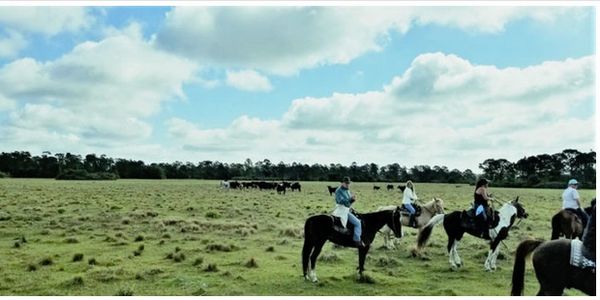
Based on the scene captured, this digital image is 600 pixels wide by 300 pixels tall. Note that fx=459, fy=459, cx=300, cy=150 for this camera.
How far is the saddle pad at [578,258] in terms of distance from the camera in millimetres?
→ 6852

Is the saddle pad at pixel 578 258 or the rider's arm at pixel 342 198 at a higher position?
the rider's arm at pixel 342 198

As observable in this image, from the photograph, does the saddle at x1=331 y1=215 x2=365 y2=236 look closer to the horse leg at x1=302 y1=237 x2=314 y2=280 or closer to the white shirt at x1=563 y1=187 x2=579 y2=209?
the horse leg at x1=302 y1=237 x2=314 y2=280

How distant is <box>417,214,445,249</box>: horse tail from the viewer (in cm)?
1384

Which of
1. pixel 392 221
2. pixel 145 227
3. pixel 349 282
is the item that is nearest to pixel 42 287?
pixel 349 282

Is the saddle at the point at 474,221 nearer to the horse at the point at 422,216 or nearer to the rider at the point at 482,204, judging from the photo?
the rider at the point at 482,204

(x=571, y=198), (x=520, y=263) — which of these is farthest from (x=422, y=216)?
(x=520, y=263)

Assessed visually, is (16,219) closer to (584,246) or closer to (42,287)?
(42,287)

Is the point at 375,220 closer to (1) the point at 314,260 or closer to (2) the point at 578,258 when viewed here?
(1) the point at 314,260

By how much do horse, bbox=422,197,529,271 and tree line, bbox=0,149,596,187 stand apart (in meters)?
89.9

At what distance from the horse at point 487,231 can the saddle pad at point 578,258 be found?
6118 mm

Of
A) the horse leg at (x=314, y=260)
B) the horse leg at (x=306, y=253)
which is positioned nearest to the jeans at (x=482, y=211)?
the horse leg at (x=314, y=260)

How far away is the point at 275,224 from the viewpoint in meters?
22.5

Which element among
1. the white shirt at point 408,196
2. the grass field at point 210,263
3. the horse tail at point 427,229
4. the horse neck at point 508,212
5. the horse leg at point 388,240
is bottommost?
the grass field at point 210,263

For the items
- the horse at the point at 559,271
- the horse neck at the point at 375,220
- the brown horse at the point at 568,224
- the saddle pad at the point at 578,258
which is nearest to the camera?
the saddle pad at the point at 578,258
